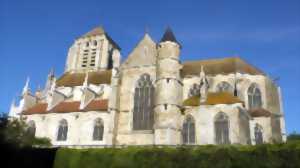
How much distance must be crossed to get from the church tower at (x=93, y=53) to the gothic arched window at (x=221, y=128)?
22.6 meters

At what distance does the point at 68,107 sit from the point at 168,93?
38.3 feet

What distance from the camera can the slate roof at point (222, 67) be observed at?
33875mm

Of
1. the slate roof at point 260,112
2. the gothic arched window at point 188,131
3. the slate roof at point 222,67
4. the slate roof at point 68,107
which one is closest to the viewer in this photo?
the gothic arched window at point 188,131

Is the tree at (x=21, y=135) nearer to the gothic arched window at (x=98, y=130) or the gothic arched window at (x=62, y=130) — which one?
the gothic arched window at (x=62, y=130)

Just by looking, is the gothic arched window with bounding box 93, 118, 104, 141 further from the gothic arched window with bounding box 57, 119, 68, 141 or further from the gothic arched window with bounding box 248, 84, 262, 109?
the gothic arched window with bounding box 248, 84, 262, 109

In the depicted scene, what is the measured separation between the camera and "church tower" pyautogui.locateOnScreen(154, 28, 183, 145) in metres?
27.3

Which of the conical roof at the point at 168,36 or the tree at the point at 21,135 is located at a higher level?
the conical roof at the point at 168,36

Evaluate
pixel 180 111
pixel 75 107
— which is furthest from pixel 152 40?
pixel 75 107

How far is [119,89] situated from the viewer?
31.7 meters

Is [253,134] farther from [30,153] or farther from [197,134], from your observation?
[30,153]

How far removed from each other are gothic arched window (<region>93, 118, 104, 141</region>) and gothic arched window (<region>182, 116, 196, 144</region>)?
26.5 ft

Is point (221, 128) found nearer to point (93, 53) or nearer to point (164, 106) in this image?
point (164, 106)

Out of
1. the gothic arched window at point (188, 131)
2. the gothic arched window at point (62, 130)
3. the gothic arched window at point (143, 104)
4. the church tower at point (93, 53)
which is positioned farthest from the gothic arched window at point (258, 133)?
the church tower at point (93, 53)

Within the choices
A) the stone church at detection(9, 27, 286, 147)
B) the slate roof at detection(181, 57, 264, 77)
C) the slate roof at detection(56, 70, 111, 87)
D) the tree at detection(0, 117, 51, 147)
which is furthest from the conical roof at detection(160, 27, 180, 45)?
the tree at detection(0, 117, 51, 147)
